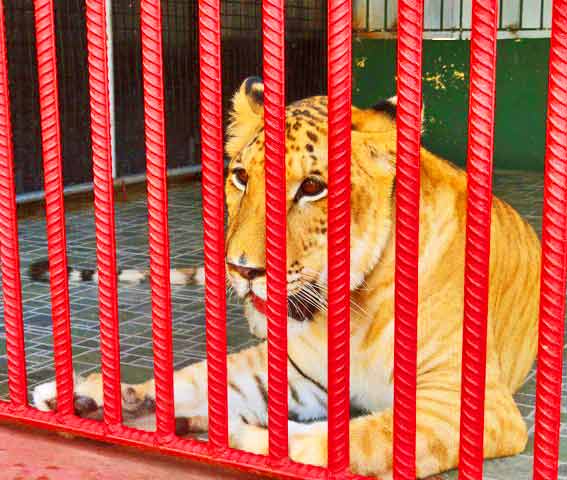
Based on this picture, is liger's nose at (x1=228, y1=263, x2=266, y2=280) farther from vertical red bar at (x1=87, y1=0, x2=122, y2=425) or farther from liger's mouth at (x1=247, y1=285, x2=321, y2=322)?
vertical red bar at (x1=87, y1=0, x2=122, y2=425)

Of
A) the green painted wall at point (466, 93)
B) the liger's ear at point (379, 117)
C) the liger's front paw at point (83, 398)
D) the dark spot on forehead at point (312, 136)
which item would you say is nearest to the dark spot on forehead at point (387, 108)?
the liger's ear at point (379, 117)

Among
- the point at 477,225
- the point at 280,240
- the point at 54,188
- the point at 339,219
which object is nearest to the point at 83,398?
the point at 54,188

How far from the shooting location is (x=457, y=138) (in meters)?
9.92

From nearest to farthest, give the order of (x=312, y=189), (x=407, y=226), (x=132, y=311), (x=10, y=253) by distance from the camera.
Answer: (x=407, y=226), (x=10, y=253), (x=312, y=189), (x=132, y=311)

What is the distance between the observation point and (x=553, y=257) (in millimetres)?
1762

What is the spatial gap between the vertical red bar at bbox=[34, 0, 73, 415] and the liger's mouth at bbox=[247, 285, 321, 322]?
573mm

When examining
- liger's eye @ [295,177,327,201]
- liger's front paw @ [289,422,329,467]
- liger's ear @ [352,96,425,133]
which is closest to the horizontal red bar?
liger's front paw @ [289,422,329,467]

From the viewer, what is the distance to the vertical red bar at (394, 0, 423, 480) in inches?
71.7

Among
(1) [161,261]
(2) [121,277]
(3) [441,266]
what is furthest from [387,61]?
(1) [161,261]

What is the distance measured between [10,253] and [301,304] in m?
0.91

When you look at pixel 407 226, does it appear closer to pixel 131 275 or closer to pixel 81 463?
pixel 81 463

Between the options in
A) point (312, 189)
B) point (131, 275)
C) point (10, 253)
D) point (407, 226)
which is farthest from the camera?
point (131, 275)

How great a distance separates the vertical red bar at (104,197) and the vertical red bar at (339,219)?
0.53m

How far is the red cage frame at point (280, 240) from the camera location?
1.78 metres
